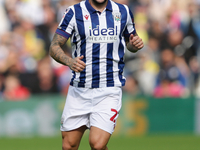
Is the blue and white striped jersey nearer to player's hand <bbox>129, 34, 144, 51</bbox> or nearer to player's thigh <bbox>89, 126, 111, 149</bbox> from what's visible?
player's hand <bbox>129, 34, 144, 51</bbox>

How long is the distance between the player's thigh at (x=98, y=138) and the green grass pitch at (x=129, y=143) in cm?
351

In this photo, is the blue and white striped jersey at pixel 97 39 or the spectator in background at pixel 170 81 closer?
the blue and white striped jersey at pixel 97 39

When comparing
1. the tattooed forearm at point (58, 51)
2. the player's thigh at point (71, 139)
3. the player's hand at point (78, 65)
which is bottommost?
the player's thigh at point (71, 139)

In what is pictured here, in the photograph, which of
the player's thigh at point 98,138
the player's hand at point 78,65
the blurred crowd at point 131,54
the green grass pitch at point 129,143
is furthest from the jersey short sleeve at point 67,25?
the blurred crowd at point 131,54

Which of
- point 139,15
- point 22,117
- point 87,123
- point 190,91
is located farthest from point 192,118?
point 87,123

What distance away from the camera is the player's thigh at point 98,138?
189 inches

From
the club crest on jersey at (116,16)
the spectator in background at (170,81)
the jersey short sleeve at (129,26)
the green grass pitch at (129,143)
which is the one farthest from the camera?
the spectator in background at (170,81)

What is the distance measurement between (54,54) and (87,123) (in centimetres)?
95

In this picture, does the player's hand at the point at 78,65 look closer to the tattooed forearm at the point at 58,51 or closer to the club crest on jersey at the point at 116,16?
the tattooed forearm at the point at 58,51

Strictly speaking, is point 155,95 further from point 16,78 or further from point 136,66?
point 16,78

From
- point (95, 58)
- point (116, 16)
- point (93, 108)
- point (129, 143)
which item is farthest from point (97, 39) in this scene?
point (129, 143)

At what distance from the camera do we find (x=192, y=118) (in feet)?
34.2

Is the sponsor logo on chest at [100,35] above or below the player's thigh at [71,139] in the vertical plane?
above

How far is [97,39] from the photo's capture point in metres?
4.88
